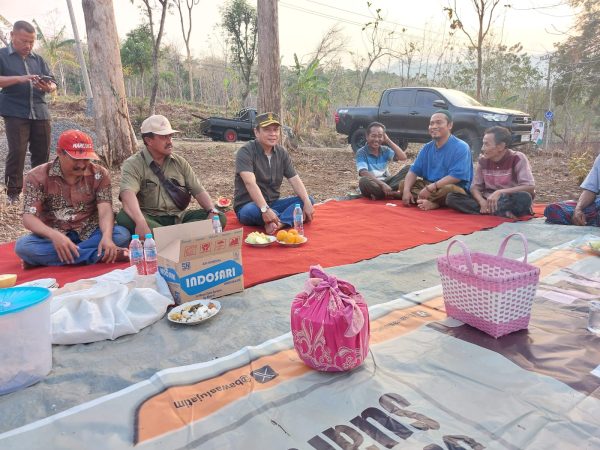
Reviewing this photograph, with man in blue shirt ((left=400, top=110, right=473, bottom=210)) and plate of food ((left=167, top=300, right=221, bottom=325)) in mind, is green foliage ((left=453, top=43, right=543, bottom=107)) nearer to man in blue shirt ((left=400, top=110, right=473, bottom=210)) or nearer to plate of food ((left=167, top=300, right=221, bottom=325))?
man in blue shirt ((left=400, top=110, right=473, bottom=210))

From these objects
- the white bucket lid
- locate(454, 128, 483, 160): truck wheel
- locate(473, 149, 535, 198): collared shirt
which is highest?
locate(454, 128, 483, 160): truck wheel

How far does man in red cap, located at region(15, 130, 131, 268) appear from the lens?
2.61m

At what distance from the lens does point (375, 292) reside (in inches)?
92.4

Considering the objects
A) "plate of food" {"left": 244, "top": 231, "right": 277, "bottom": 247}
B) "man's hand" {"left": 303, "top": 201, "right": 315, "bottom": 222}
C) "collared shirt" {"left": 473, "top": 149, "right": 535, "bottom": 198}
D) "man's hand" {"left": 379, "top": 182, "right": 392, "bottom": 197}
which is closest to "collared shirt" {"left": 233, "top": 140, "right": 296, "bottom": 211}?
"man's hand" {"left": 303, "top": 201, "right": 315, "bottom": 222}

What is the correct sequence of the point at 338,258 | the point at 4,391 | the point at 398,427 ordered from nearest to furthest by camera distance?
1. the point at 398,427
2. the point at 4,391
3. the point at 338,258

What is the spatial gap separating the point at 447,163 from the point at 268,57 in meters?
3.93

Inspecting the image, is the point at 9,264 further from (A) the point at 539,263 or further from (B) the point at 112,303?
(A) the point at 539,263

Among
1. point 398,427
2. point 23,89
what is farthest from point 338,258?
point 23,89

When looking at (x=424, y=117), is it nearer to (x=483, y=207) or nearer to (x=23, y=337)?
(x=483, y=207)

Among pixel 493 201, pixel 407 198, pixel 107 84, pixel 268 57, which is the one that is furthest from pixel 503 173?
pixel 107 84

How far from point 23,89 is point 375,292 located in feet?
13.4

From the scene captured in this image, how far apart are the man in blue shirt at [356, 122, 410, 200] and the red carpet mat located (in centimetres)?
19

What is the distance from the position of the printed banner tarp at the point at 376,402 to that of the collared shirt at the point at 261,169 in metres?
2.13

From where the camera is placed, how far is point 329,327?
1478 mm
